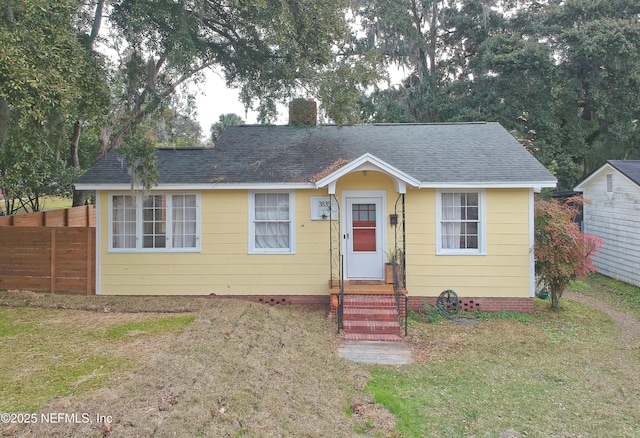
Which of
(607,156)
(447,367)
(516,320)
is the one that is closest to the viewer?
(447,367)

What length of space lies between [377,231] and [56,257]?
7.85 meters

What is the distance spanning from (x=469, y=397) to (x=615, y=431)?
157 cm

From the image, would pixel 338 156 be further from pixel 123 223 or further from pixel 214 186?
pixel 123 223

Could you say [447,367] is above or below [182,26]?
below

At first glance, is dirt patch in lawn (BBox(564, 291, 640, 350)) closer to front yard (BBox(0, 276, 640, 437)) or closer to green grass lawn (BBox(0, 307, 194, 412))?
front yard (BBox(0, 276, 640, 437))

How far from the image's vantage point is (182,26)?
31.4ft

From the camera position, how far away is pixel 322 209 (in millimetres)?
9969

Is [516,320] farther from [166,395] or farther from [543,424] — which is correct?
[166,395]

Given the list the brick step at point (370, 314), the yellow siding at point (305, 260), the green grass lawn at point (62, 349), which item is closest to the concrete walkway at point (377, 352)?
the brick step at point (370, 314)

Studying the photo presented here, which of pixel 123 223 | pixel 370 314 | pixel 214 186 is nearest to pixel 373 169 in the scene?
pixel 370 314

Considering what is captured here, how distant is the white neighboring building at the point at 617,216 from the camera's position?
1277 centimetres

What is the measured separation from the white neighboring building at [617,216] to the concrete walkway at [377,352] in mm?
9759

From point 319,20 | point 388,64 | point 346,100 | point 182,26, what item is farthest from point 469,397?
point 388,64

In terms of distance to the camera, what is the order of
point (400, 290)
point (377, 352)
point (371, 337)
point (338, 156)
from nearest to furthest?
point (377, 352) → point (371, 337) → point (400, 290) → point (338, 156)
